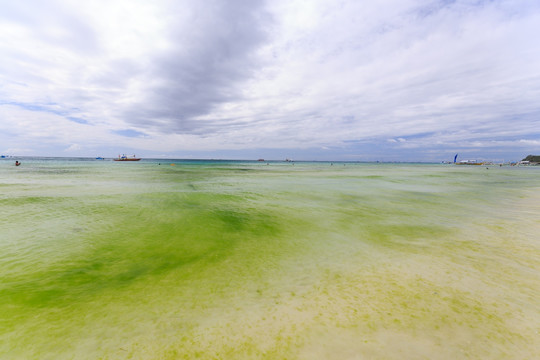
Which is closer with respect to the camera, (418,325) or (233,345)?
(233,345)

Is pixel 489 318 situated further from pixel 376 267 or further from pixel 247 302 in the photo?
pixel 247 302

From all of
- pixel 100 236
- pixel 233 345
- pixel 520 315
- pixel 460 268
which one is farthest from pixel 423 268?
pixel 100 236

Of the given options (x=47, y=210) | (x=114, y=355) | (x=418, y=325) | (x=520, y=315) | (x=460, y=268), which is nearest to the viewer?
(x=114, y=355)

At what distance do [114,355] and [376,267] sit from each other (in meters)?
6.44

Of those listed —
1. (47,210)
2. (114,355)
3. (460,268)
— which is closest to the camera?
(114,355)

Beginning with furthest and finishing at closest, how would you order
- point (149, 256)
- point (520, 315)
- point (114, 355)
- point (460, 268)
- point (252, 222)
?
point (252, 222), point (149, 256), point (460, 268), point (520, 315), point (114, 355)

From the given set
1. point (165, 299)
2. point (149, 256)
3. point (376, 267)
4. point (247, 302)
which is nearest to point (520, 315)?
point (376, 267)

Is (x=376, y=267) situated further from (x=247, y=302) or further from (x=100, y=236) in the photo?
(x=100, y=236)

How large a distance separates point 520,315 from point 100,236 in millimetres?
13289

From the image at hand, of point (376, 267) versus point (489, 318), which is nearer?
point (489, 318)

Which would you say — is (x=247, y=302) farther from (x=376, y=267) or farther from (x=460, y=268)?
(x=460, y=268)

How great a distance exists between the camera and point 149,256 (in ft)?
25.6

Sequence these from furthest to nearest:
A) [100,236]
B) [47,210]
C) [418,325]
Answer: [47,210], [100,236], [418,325]

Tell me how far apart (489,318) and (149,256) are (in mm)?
9063
